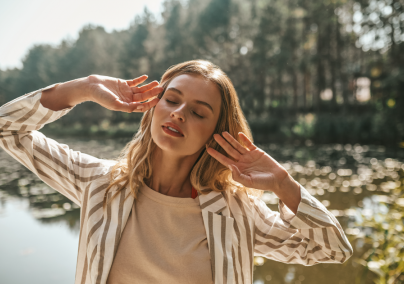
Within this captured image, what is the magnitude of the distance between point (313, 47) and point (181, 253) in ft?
53.5

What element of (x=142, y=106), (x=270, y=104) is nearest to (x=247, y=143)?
(x=142, y=106)

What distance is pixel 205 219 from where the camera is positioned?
3.53ft

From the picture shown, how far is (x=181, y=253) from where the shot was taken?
1.01 metres

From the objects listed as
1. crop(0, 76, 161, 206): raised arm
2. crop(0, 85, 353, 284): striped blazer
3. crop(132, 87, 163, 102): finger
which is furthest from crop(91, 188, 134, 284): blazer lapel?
crop(132, 87, 163, 102): finger

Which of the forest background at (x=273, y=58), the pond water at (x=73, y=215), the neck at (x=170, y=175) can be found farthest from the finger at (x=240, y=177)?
the forest background at (x=273, y=58)

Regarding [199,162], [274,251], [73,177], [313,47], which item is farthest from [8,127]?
[313,47]

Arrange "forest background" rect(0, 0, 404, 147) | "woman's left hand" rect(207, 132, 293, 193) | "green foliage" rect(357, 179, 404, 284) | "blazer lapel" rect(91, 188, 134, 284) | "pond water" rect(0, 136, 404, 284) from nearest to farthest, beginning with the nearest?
"blazer lapel" rect(91, 188, 134, 284)
"woman's left hand" rect(207, 132, 293, 193)
"green foliage" rect(357, 179, 404, 284)
"pond water" rect(0, 136, 404, 284)
"forest background" rect(0, 0, 404, 147)

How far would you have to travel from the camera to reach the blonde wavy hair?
119 centimetres

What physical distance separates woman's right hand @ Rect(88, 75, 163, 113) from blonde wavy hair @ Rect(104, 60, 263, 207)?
0.09 meters

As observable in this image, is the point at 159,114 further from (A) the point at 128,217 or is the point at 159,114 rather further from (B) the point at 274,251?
(B) the point at 274,251

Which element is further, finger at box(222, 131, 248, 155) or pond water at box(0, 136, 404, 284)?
pond water at box(0, 136, 404, 284)

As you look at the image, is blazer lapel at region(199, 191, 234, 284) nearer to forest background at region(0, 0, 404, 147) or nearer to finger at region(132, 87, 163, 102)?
finger at region(132, 87, 163, 102)

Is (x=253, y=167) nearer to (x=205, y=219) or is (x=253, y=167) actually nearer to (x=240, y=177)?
(x=240, y=177)

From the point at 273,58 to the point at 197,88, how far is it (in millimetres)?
14805
